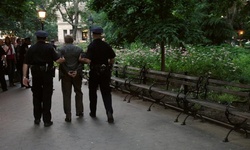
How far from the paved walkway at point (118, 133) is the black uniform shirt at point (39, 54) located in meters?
1.30

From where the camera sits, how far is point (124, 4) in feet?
31.3

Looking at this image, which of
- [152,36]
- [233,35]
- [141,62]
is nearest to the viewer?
Answer: [152,36]

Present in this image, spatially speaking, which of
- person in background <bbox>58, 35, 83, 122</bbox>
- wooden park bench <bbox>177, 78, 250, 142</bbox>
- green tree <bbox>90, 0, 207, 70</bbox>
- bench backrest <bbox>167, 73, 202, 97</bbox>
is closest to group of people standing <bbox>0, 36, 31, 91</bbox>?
green tree <bbox>90, 0, 207, 70</bbox>

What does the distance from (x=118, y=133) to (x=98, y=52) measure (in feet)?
5.79

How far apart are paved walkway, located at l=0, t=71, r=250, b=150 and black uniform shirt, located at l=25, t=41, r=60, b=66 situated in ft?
4.27

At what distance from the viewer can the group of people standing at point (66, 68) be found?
659 cm

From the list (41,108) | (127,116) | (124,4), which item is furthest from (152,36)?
(41,108)

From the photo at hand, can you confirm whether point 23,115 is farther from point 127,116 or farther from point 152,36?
point 152,36

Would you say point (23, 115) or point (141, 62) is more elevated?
point (141, 62)

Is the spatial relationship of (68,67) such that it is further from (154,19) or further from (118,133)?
(154,19)

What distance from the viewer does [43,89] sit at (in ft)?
22.1

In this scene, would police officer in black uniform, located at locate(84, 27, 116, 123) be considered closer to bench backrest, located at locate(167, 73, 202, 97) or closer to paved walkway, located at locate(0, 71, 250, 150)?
paved walkway, located at locate(0, 71, 250, 150)

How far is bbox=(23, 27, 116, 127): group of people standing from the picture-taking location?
6594mm

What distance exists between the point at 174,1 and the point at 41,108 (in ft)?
16.6
